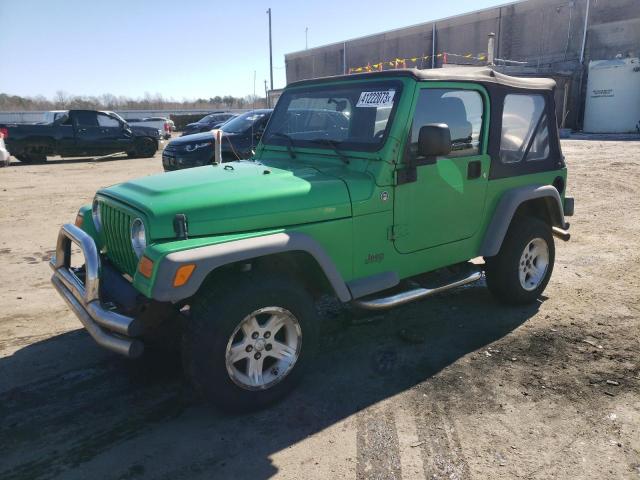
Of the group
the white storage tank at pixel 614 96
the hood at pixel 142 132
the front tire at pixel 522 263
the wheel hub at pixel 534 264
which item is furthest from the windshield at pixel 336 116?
the white storage tank at pixel 614 96

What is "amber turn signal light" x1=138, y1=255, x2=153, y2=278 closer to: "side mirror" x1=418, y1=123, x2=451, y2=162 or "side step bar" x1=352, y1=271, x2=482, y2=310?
"side step bar" x1=352, y1=271, x2=482, y2=310

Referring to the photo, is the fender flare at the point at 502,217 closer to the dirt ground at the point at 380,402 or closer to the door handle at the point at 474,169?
the door handle at the point at 474,169

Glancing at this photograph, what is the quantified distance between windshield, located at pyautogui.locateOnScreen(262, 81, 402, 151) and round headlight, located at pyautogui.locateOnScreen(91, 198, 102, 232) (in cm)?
153

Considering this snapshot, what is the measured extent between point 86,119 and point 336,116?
1512cm

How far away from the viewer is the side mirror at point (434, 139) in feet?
11.0

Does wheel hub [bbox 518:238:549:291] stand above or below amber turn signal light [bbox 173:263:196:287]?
below

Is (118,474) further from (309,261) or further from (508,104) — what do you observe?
(508,104)

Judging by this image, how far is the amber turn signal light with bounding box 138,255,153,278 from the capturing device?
2.67 metres

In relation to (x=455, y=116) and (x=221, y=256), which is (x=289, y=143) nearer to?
(x=455, y=116)

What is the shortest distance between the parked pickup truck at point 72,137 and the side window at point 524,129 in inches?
608

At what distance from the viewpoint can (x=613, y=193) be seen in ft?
32.8

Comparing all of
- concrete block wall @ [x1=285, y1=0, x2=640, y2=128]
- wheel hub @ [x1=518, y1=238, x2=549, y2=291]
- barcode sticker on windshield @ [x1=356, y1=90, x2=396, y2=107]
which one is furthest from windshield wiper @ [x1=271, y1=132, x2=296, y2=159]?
concrete block wall @ [x1=285, y1=0, x2=640, y2=128]

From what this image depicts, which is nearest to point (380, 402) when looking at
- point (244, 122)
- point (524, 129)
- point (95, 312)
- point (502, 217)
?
point (95, 312)

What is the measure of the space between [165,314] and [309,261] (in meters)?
0.97
